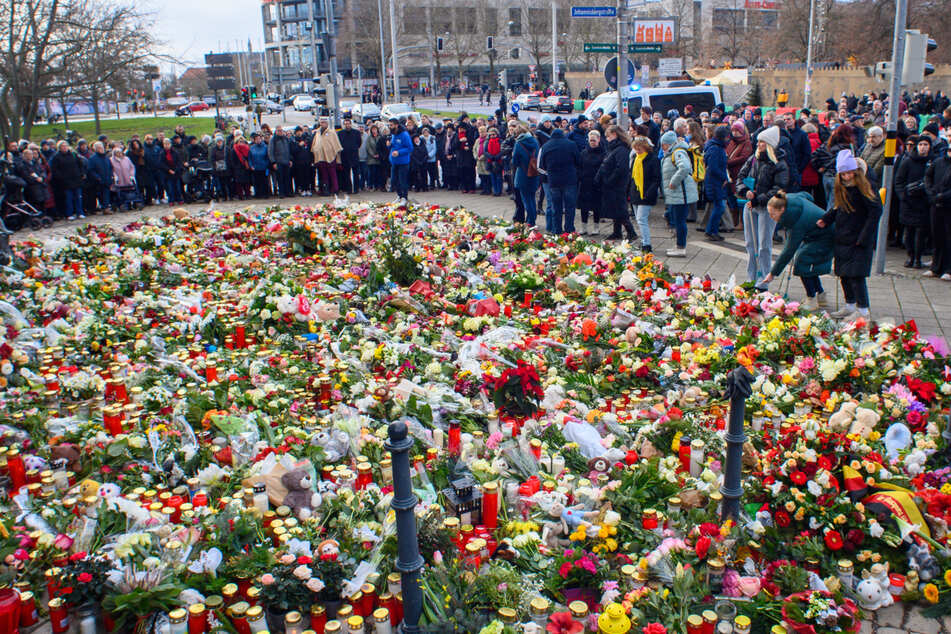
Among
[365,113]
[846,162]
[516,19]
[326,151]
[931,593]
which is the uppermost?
[516,19]

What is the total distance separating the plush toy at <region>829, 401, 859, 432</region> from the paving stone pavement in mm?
2273

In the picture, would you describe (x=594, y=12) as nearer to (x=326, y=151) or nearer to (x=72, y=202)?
(x=326, y=151)

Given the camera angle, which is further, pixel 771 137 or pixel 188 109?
pixel 188 109

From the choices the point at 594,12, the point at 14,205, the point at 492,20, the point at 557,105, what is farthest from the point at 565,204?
the point at 492,20

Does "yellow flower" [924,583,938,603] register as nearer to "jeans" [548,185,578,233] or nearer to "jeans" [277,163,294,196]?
"jeans" [548,185,578,233]

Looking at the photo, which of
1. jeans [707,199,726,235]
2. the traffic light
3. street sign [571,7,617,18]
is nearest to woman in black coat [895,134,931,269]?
the traffic light

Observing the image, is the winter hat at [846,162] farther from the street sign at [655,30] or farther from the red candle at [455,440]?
the street sign at [655,30]

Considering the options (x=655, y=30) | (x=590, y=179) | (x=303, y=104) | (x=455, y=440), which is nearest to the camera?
(x=455, y=440)

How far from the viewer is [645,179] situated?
11.0m

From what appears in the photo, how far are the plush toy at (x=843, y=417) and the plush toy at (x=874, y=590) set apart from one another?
124 cm

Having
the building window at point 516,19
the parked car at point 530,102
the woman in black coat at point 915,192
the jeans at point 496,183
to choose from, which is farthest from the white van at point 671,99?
the building window at point 516,19

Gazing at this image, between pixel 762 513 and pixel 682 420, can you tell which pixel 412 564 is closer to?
pixel 762 513

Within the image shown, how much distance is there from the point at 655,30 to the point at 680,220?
18.1 feet

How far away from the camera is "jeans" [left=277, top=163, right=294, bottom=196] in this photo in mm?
18216
